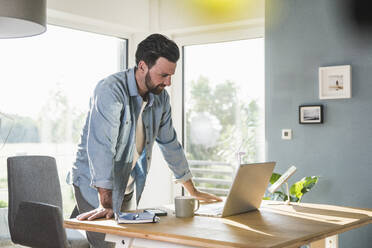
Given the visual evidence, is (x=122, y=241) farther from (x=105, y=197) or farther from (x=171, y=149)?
(x=171, y=149)

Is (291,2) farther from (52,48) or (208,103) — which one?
(52,48)

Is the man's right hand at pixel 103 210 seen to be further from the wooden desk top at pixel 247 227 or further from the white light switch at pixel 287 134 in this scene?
the white light switch at pixel 287 134

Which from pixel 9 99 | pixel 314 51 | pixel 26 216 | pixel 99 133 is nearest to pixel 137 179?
pixel 99 133

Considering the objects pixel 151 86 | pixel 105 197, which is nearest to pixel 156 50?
pixel 151 86

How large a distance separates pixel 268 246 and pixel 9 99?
287 cm

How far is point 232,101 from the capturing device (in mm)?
4699


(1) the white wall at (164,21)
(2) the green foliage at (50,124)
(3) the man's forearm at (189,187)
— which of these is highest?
(1) the white wall at (164,21)

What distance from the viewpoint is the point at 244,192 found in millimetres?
2293

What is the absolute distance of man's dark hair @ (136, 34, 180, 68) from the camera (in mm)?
2449

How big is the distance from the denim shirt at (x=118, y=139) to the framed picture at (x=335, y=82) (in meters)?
1.59

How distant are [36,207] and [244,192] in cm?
146

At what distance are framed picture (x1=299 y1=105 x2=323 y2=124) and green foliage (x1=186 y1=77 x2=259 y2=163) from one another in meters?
0.56

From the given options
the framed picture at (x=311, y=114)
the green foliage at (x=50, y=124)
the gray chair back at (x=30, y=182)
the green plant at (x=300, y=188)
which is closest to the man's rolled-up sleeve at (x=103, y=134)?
the gray chair back at (x=30, y=182)

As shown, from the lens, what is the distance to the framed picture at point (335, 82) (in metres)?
3.82
